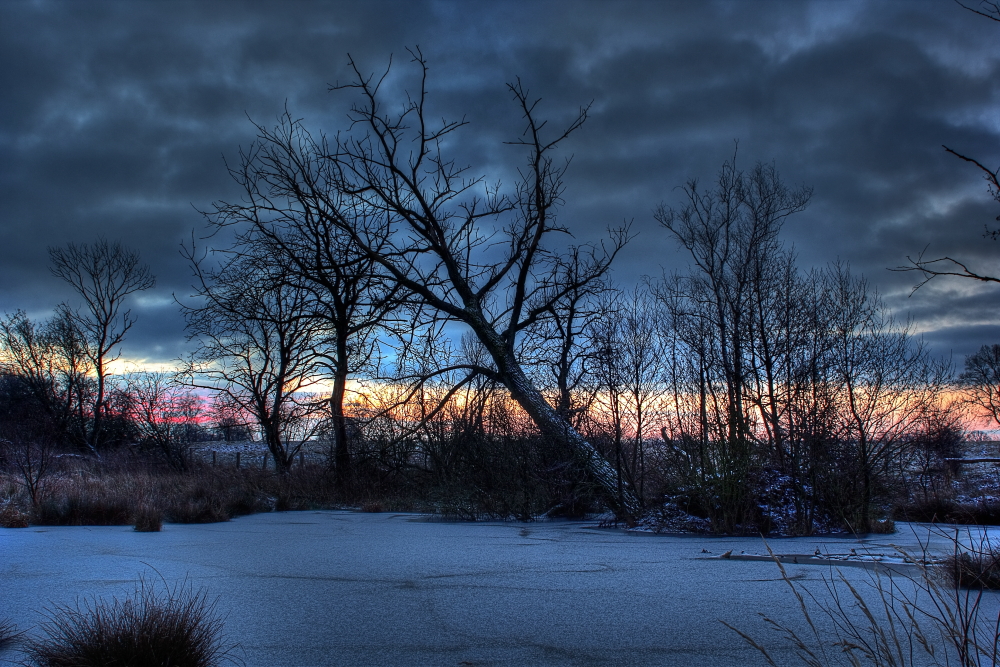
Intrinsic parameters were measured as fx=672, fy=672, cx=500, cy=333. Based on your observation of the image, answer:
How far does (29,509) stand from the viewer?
34.8 feet

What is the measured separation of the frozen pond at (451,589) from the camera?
3.31 metres

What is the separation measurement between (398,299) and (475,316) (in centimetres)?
152

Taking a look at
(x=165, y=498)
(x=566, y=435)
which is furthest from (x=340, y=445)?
(x=566, y=435)

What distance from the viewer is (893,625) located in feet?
9.87

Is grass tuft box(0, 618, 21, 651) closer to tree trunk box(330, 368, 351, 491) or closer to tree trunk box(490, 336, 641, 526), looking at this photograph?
tree trunk box(490, 336, 641, 526)

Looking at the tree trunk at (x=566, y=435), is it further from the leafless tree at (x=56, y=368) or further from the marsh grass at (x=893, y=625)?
the leafless tree at (x=56, y=368)

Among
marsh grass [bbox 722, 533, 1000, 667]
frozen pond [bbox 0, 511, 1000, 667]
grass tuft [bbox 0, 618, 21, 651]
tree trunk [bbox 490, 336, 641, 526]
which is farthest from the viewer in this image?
tree trunk [bbox 490, 336, 641, 526]

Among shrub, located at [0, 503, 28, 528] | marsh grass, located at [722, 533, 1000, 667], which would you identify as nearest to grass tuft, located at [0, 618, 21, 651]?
marsh grass, located at [722, 533, 1000, 667]

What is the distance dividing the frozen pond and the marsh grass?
6.2 inches

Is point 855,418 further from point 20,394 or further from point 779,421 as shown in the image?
point 20,394

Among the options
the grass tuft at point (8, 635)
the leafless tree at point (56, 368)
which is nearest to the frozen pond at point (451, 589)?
the grass tuft at point (8, 635)

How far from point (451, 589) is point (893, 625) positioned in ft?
8.90

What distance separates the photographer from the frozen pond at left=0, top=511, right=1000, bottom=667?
3.31 m

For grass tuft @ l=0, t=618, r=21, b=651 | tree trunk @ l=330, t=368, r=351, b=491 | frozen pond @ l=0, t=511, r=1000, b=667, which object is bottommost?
frozen pond @ l=0, t=511, r=1000, b=667
